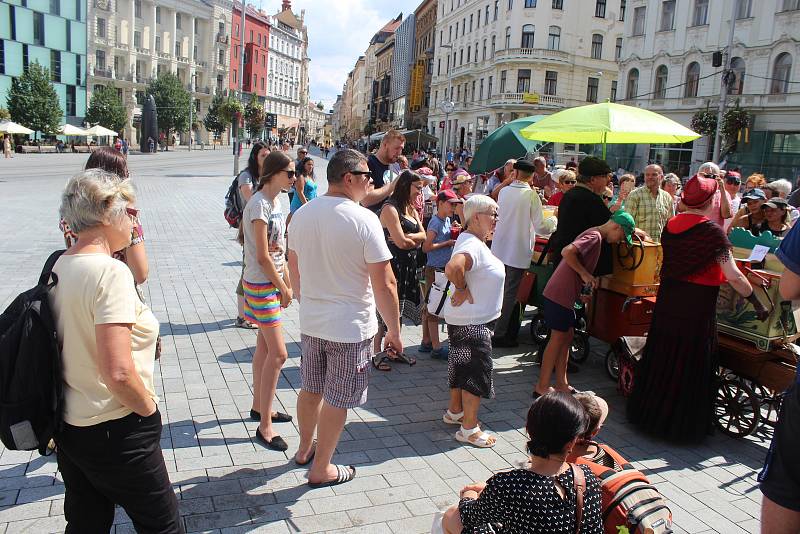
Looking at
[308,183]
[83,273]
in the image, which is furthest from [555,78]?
[83,273]

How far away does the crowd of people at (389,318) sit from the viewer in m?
2.29

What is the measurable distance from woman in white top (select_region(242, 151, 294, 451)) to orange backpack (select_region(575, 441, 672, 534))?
2.25m

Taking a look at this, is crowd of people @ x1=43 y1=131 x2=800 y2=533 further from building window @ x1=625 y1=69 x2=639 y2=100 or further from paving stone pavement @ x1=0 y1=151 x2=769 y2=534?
building window @ x1=625 y1=69 x2=639 y2=100

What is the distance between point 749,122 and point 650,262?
105 feet

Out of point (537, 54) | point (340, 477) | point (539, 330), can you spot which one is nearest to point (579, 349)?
point (539, 330)

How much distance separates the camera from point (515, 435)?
4.68m

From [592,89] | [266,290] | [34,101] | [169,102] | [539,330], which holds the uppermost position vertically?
[592,89]

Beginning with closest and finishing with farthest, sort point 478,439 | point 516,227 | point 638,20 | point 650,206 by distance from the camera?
point 478,439 < point 516,227 < point 650,206 < point 638,20

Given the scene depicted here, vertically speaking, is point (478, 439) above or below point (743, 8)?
below

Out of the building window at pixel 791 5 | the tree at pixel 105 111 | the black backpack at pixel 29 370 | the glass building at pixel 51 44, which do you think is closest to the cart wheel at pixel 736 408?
the black backpack at pixel 29 370

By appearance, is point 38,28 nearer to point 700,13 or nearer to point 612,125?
point 700,13

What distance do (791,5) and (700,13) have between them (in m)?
5.66

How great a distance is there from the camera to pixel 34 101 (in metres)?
45.9

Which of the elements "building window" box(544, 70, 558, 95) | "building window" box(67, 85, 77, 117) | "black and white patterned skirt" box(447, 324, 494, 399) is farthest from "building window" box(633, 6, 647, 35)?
"building window" box(67, 85, 77, 117)
